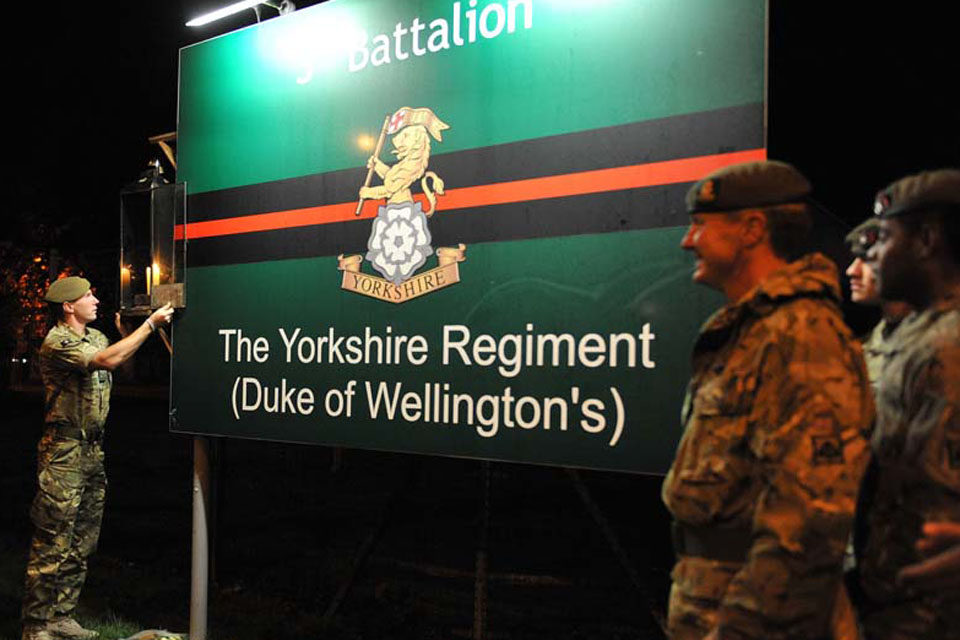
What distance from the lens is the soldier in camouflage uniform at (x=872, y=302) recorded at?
224cm

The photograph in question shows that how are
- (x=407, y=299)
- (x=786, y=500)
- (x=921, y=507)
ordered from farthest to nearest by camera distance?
(x=407, y=299)
(x=921, y=507)
(x=786, y=500)

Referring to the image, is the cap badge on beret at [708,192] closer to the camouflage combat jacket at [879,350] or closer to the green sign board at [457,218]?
the camouflage combat jacket at [879,350]

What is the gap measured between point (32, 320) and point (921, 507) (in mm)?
24345

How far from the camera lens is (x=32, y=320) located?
2334 centimetres

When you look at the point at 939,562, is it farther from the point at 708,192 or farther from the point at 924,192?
the point at 708,192

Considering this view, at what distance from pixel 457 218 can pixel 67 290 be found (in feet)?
8.92

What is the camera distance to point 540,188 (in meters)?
3.27

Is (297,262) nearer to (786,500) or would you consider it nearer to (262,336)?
(262,336)

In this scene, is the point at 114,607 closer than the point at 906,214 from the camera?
No

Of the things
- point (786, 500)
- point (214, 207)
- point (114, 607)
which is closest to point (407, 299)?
point (214, 207)

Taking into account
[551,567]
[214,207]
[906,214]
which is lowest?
[551,567]

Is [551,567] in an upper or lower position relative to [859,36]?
lower

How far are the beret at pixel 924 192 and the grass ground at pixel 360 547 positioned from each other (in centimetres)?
232

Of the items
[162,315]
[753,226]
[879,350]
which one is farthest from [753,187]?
[162,315]
